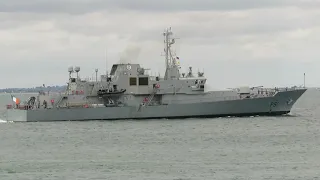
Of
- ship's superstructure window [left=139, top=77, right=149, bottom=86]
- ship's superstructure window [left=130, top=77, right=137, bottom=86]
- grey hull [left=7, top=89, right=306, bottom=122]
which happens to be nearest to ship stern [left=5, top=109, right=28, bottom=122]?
grey hull [left=7, top=89, right=306, bottom=122]

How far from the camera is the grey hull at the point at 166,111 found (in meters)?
59.2

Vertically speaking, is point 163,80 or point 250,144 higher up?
point 163,80

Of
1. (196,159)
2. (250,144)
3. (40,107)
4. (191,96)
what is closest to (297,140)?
(250,144)

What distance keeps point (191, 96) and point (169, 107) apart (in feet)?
6.55

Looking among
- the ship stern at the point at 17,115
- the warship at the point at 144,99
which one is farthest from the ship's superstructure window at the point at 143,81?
the ship stern at the point at 17,115

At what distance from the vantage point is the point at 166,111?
59219mm

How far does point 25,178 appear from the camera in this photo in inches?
1282

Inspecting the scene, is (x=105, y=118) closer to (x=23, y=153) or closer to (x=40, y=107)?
(x=40, y=107)

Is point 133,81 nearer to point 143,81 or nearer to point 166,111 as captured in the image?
point 143,81

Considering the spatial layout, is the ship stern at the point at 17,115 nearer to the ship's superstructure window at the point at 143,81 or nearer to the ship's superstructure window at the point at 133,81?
the ship's superstructure window at the point at 133,81

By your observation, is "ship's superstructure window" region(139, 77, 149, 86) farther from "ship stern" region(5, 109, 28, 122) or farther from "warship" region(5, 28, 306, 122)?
"ship stern" region(5, 109, 28, 122)

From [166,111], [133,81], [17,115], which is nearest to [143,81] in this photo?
[133,81]

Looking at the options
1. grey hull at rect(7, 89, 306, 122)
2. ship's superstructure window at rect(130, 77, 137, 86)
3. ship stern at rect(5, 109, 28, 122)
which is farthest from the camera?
ship stern at rect(5, 109, 28, 122)

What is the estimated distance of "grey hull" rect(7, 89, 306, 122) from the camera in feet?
194
